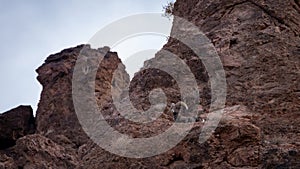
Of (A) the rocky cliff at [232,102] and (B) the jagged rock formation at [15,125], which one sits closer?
(A) the rocky cliff at [232,102]

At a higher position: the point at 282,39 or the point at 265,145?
the point at 282,39

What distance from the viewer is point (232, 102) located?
1400 cm

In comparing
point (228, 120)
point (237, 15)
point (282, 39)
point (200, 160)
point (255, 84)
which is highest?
point (237, 15)

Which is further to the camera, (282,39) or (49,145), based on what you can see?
(49,145)

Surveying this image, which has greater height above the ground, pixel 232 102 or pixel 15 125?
pixel 15 125

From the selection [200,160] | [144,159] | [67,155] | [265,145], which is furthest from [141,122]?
[67,155]

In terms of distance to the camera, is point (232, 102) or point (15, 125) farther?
point (15, 125)

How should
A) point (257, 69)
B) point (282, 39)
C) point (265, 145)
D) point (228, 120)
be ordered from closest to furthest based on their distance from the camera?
point (265, 145)
point (228, 120)
point (257, 69)
point (282, 39)

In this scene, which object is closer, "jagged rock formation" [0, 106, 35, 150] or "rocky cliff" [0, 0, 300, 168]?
"rocky cliff" [0, 0, 300, 168]

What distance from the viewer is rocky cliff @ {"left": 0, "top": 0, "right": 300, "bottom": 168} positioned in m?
11.6

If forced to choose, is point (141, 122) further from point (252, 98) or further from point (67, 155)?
point (67, 155)

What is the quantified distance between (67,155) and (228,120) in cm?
913

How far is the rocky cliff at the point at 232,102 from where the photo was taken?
455 inches

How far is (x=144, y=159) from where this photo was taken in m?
12.1
